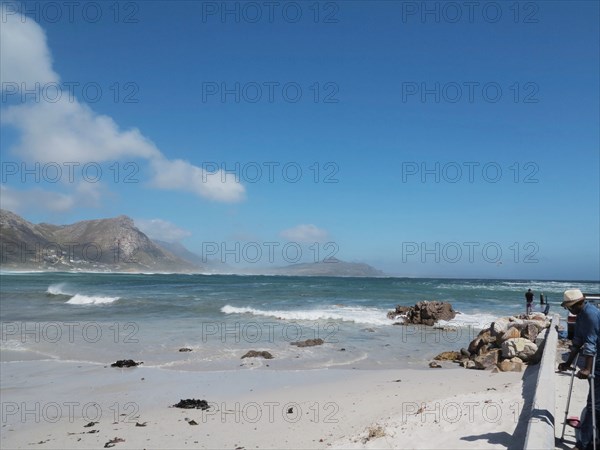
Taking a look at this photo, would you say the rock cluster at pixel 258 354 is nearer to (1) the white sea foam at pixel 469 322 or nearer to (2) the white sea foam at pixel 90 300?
(1) the white sea foam at pixel 469 322

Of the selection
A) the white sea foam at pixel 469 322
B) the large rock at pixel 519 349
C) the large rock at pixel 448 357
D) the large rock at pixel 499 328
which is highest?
the large rock at pixel 499 328

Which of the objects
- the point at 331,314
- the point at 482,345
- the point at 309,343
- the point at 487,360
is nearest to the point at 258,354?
the point at 309,343

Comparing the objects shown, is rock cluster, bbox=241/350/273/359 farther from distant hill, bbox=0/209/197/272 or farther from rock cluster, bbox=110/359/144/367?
distant hill, bbox=0/209/197/272

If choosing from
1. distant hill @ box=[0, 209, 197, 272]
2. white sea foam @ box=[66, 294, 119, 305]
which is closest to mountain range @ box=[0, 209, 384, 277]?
distant hill @ box=[0, 209, 197, 272]

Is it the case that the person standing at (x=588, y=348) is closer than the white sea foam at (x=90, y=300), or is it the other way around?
the person standing at (x=588, y=348)

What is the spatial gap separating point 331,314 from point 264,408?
17684mm

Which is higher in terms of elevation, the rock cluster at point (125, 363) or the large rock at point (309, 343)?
the rock cluster at point (125, 363)

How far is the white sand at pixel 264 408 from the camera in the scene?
6.33 metres

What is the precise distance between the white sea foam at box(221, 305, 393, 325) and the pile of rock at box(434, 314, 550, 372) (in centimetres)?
902

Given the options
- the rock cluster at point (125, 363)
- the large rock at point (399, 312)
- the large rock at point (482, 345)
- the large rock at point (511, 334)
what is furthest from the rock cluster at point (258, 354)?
the large rock at point (399, 312)

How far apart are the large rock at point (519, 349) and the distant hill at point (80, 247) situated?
13395 cm

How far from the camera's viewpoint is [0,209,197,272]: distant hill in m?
127

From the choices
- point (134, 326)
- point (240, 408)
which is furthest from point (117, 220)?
point (240, 408)

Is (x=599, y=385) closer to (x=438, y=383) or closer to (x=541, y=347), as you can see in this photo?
(x=438, y=383)
